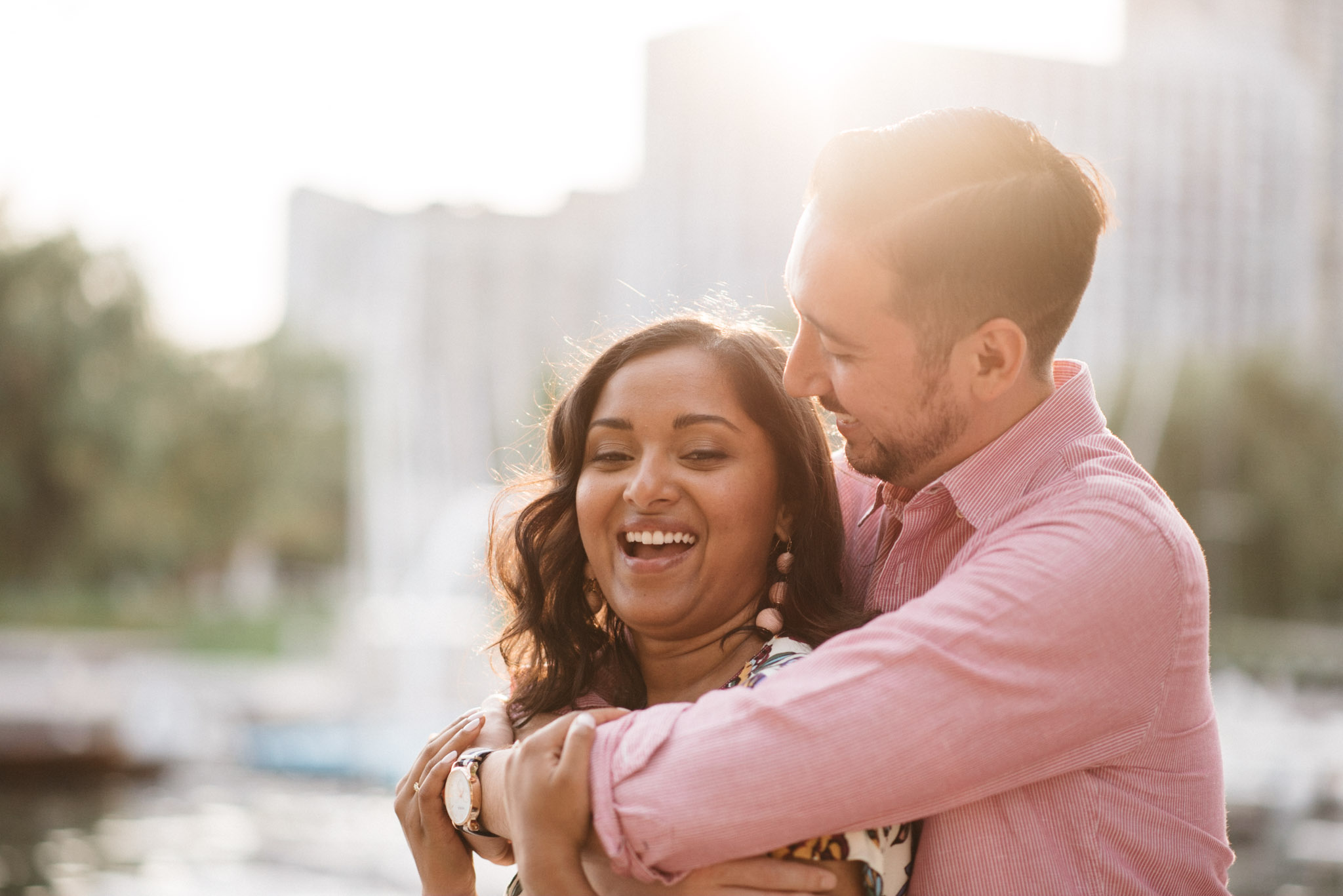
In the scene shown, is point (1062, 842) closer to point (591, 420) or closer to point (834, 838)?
point (834, 838)

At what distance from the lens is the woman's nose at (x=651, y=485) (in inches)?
106

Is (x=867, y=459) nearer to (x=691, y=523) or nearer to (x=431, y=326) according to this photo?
(x=691, y=523)

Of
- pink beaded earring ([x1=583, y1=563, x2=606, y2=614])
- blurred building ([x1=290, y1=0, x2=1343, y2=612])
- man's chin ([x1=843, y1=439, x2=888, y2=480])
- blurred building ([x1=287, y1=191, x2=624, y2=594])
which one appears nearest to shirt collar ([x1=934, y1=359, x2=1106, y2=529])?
man's chin ([x1=843, y1=439, x2=888, y2=480])

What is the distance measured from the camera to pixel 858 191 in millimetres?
2502

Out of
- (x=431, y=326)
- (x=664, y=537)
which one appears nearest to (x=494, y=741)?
(x=664, y=537)

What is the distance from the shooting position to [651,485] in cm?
270

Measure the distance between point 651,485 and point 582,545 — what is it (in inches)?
21.9

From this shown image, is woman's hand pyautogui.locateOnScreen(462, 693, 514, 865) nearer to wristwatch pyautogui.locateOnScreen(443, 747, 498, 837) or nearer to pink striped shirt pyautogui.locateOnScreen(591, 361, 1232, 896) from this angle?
wristwatch pyautogui.locateOnScreen(443, 747, 498, 837)

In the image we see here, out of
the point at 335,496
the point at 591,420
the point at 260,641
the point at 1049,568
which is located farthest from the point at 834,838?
the point at 335,496

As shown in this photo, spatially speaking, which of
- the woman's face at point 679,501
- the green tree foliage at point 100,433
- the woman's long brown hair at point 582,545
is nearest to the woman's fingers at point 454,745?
the woman's long brown hair at point 582,545

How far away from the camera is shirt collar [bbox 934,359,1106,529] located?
2.39 meters

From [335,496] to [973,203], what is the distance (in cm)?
5493

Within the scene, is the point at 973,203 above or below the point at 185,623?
above

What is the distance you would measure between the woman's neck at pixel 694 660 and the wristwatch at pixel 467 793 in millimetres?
469
